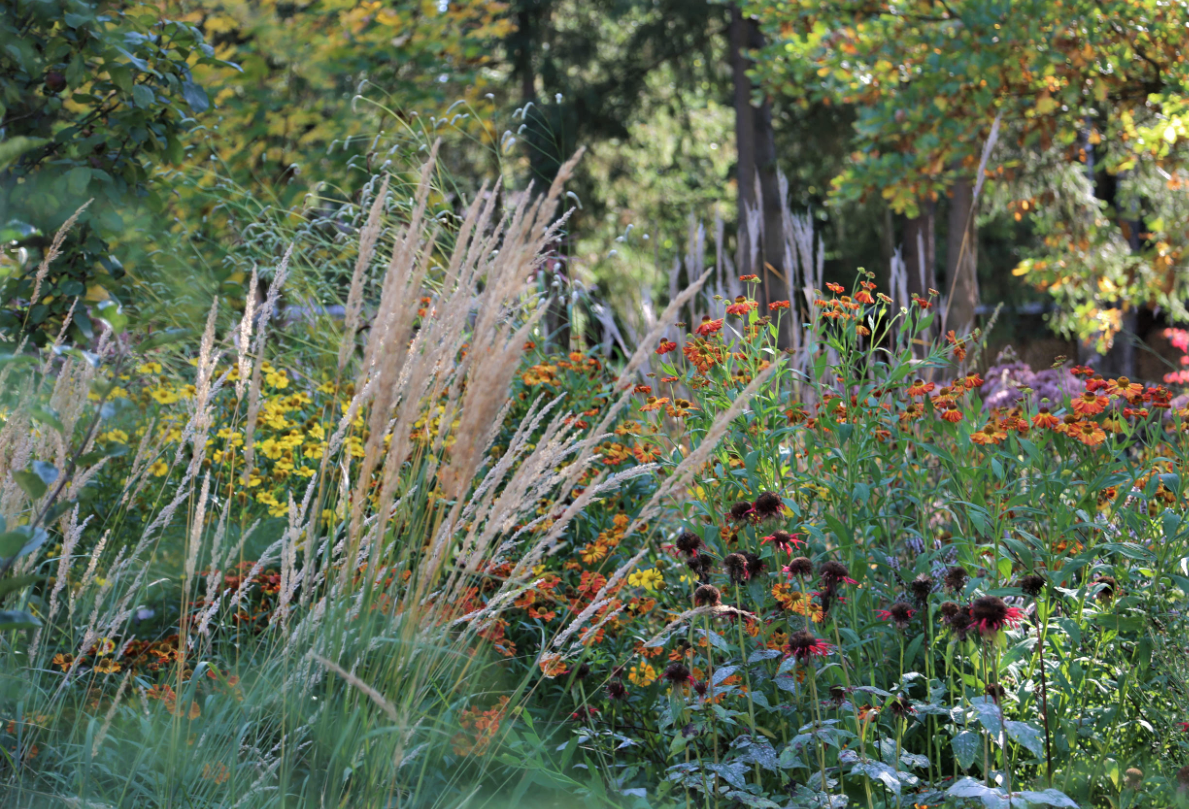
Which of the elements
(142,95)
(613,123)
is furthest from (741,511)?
(613,123)

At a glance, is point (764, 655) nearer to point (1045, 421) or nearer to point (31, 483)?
point (1045, 421)

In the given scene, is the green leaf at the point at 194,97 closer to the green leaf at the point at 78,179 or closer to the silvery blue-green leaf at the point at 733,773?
the green leaf at the point at 78,179

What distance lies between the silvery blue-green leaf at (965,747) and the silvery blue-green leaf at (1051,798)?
0.19 meters

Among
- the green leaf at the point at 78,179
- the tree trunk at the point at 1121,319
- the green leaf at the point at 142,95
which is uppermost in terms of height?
the green leaf at the point at 142,95

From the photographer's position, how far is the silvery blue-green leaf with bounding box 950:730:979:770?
1.74 meters

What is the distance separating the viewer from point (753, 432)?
90.0 inches

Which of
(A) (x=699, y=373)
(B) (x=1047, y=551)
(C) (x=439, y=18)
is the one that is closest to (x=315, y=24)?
(C) (x=439, y=18)

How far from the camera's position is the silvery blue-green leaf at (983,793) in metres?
1.51

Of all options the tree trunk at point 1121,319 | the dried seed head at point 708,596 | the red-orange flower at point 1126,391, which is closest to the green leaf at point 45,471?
the dried seed head at point 708,596

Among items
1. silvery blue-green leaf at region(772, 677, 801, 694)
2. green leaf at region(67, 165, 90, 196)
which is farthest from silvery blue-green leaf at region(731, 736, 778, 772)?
green leaf at region(67, 165, 90, 196)

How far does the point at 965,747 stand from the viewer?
1.76 meters

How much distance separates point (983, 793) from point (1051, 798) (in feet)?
0.31

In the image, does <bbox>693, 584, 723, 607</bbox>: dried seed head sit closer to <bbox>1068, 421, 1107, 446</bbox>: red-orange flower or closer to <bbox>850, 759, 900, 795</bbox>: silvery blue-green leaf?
<bbox>850, 759, 900, 795</bbox>: silvery blue-green leaf

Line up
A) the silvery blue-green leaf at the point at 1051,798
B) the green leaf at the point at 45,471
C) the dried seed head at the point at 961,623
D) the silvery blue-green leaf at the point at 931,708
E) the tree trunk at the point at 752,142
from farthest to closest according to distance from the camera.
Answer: the tree trunk at the point at 752,142, the silvery blue-green leaf at the point at 931,708, the dried seed head at the point at 961,623, the silvery blue-green leaf at the point at 1051,798, the green leaf at the point at 45,471
